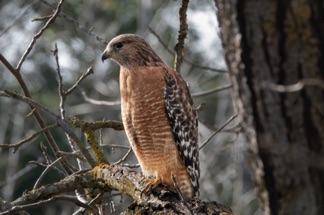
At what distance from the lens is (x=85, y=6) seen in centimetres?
1753

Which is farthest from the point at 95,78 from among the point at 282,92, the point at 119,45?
the point at 282,92

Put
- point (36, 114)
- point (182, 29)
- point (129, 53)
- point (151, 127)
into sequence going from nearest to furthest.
→ point (36, 114)
point (182, 29)
point (151, 127)
point (129, 53)

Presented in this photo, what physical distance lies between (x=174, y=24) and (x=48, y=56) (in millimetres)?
3082

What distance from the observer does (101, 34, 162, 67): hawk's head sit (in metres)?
7.18

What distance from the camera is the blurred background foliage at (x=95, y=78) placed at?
572 inches

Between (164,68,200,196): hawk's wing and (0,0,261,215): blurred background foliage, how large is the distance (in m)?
6.25

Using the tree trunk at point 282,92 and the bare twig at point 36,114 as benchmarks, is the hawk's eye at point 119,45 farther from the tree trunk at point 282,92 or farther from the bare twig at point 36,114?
the tree trunk at point 282,92

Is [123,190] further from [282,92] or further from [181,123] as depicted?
[282,92]

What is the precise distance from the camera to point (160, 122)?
269 inches

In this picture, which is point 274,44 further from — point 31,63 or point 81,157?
point 31,63

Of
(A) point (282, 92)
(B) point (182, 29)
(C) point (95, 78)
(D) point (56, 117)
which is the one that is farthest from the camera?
(C) point (95, 78)

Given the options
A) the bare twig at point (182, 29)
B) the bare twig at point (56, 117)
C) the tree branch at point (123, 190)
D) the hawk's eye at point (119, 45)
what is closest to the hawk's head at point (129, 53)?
the hawk's eye at point (119, 45)

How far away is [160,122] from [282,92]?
414cm

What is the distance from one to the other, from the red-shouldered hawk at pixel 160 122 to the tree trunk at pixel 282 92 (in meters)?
3.76
